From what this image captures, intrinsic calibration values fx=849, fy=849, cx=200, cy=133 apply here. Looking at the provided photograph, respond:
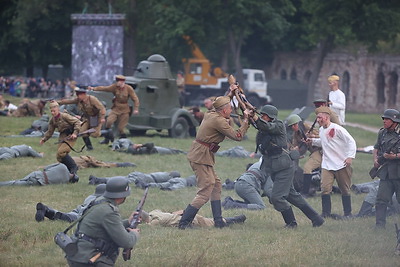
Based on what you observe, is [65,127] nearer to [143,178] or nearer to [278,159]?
[143,178]

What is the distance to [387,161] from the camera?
13.0 m

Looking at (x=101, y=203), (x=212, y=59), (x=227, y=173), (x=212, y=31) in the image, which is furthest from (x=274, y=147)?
(x=212, y=59)

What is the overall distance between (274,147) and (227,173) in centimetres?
656

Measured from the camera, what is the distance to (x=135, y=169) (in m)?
19.2

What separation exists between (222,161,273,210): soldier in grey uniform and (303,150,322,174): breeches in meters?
1.59

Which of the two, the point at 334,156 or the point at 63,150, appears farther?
the point at 63,150

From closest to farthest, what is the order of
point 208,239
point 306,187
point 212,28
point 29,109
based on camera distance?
point 208,239 < point 306,187 < point 29,109 < point 212,28

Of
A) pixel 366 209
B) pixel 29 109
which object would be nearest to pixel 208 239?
pixel 366 209

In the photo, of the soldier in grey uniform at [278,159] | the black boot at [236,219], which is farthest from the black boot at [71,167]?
the soldier in grey uniform at [278,159]

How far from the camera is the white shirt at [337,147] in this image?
1411 centimetres

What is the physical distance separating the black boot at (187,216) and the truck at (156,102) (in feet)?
45.5

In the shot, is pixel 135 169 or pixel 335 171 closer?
pixel 335 171

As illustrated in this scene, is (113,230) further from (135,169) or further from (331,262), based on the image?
A: (135,169)

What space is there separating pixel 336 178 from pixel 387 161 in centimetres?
152
